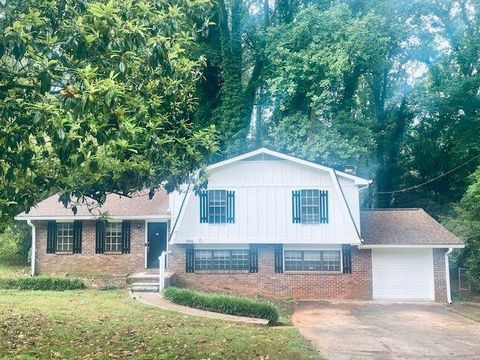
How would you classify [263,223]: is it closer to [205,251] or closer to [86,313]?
[205,251]

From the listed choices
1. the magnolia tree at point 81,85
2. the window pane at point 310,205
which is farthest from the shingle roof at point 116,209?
the magnolia tree at point 81,85

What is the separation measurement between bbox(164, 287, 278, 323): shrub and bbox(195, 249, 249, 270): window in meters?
4.26

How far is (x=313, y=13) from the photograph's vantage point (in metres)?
24.9

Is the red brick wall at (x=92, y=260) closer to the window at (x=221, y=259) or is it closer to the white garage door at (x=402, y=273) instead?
the window at (x=221, y=259)

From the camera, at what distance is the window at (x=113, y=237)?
2050cm

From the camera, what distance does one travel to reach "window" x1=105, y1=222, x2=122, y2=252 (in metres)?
20.5

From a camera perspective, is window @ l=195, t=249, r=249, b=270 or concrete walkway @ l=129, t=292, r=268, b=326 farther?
window @ l=195, t=249, r=249, b=270

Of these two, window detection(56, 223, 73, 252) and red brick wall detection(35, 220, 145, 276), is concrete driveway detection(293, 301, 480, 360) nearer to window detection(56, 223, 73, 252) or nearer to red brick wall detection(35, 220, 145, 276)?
red brick wall detection(35, 220, 145, 276)

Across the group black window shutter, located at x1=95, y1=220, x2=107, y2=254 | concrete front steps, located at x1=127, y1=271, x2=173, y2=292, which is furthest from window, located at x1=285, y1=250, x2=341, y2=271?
black window shutter, located at x1=95, y1=220, x2=107, y2=254

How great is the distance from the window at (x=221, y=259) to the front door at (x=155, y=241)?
2.65 m

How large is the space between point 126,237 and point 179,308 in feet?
24.5

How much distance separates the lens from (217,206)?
18797mm

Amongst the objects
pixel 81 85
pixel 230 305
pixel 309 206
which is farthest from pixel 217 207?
pixel 81 85

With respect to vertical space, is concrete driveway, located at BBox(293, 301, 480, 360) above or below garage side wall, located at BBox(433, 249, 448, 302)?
below
